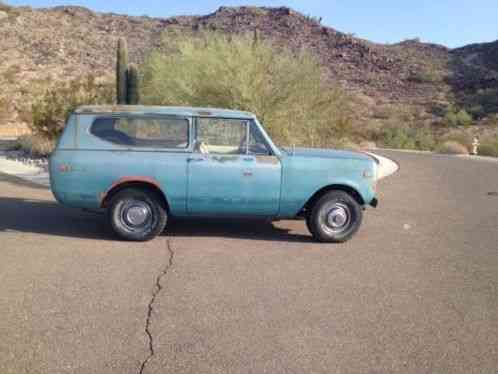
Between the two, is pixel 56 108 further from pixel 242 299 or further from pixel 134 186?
pixel 242 299

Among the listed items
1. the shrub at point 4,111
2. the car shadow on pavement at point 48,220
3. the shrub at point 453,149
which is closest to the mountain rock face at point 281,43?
the shrub at point 4,111

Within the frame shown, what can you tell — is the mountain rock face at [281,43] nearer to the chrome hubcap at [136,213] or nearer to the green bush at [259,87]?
the green bush at [259,87]

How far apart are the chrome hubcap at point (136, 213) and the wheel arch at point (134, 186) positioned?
8.7 inches

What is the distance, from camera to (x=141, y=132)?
26.9ft

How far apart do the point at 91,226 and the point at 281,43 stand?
51749mm

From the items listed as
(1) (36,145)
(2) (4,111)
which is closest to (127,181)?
(1) (36,145)

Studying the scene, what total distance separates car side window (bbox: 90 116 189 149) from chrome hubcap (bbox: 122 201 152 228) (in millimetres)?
807

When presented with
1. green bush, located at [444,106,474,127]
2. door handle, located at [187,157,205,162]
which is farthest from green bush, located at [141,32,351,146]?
green bush, located at [444,106,474,127]

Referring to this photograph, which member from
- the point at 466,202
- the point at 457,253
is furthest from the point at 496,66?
the point at 457,253

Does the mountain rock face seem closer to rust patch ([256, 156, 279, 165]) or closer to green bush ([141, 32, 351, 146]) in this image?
green bush ([141, 32, 351, 146])

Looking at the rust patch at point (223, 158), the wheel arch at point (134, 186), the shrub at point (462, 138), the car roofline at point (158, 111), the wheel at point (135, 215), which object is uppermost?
the car roofline at point (158, 111)

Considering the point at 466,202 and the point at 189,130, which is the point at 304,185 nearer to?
the point at 189,130

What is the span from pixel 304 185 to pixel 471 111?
51.0m

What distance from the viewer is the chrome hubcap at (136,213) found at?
780 centimetres
